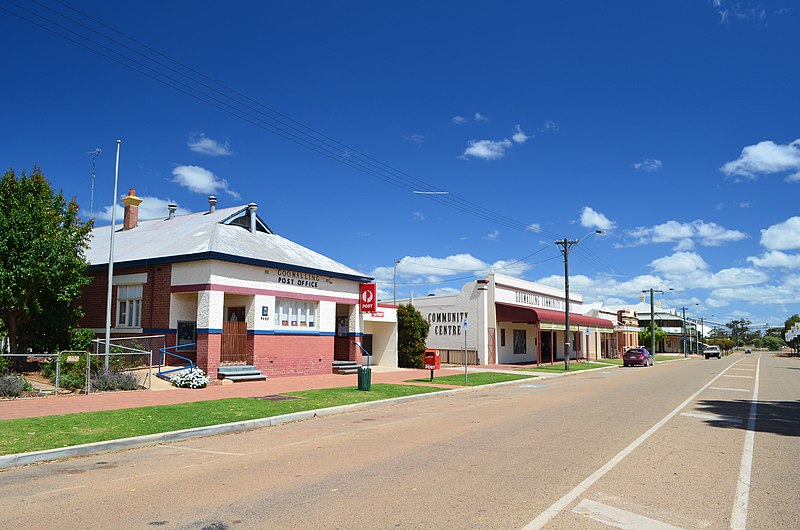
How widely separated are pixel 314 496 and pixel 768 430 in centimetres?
998

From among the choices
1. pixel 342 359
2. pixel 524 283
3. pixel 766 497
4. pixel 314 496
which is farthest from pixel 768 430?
pixel 524 283

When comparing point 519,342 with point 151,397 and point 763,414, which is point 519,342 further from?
point 151,397

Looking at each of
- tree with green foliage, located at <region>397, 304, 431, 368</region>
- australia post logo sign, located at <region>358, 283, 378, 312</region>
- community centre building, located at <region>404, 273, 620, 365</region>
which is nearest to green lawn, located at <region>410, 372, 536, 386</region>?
australia post logo sign, located at <region>358, 283, 378, 312</region>

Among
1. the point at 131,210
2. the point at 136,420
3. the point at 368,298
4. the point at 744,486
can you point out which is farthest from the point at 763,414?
the point at 131,210

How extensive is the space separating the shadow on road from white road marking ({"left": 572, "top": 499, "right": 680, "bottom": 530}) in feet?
24.8

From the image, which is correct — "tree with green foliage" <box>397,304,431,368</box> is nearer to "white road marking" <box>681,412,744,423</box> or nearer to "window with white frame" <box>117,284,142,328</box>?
"window with white frame" <box>117,284,142,328</box>

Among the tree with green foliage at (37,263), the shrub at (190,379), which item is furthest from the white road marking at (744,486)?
the tree with green foliage at (37,263)

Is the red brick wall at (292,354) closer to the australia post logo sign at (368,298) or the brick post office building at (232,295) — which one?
the brick post office building at (232,295)

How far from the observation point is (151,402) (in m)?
15.5

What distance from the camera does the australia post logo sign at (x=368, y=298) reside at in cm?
2897

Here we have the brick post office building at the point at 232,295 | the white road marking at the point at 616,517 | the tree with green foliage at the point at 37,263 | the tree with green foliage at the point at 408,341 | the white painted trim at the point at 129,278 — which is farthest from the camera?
the tree with green foliage at the point at 408,341

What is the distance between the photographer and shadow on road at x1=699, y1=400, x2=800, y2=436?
12747 mm

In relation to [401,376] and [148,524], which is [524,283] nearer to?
[401,376]

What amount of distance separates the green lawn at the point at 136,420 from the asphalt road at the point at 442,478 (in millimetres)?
920
